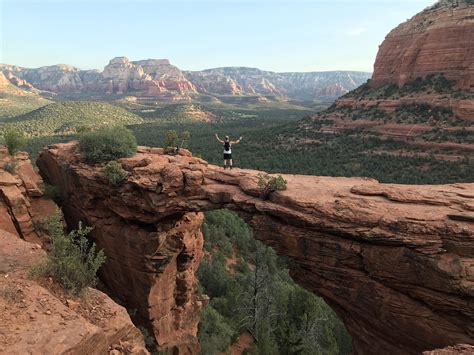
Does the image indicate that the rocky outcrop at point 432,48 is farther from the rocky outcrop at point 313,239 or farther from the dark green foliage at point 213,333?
the rocky outcrop at point 313,239

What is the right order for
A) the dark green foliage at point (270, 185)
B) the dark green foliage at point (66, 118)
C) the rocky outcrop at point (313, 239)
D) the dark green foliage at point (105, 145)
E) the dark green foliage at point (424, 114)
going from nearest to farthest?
the rocky outcrop at point (313, 239), the dark green foliage at point (270, 185), the dark green foliage at point (105, 145), the dark green foliage at point (424, 114), the dark green foliage at point (66, 118)

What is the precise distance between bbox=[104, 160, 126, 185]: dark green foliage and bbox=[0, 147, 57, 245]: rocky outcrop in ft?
13.4

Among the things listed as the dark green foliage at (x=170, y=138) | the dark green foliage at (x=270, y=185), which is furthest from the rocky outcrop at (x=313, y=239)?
the dark green foliage at (x=170, y=138)

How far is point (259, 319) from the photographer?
2453 centimetres

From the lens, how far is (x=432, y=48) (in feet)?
235

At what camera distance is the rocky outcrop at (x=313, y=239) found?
11.1 metres

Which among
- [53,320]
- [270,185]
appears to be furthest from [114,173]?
[53,320]

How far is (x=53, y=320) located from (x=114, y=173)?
32.6 feet

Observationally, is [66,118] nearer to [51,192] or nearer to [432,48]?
[51,192]

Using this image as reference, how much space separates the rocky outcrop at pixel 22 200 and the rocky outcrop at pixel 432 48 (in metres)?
69.9

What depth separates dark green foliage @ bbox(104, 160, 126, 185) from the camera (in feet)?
55.8

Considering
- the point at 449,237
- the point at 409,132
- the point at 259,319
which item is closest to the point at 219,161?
the point at 409,132

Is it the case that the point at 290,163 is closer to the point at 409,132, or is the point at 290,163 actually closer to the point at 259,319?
the point at 409,132

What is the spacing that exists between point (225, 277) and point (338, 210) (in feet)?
63.3
